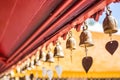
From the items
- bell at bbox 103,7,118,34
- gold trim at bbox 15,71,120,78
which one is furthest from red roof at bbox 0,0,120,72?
gold trim at bbox 15,71,120,78

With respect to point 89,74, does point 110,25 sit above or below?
above

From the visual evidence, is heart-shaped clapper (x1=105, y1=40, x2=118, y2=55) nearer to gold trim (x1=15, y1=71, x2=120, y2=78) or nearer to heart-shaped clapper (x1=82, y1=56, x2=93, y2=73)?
heart-shaped clapper (x1=82, y1=56, x2=93, y2=73)

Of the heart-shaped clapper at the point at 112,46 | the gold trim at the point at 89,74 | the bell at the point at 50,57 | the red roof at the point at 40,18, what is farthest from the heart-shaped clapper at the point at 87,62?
the gold trim at the point at 89,74

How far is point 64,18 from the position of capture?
9.73 feet

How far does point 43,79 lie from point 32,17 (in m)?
7.54

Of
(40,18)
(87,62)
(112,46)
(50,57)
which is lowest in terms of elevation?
(87,62)

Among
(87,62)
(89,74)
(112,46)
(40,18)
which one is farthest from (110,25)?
(89,74)

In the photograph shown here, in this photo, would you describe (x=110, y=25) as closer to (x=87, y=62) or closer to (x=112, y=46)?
(x=112, y=46)

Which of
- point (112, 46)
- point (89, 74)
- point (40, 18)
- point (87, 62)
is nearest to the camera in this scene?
point (112, 46)

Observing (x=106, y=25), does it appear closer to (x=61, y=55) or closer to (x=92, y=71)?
(x=61, y=55)

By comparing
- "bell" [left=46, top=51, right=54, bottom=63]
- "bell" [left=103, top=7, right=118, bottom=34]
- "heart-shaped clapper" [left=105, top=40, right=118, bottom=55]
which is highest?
"bell" [left=103, top=7, right=118, bottom=34]

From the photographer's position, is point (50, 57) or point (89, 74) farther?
point (89, 74)

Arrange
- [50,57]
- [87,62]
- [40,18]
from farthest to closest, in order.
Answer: [50,57] < [40,18] < [87,62]

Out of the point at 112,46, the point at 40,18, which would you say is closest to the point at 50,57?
the point at 40,18
